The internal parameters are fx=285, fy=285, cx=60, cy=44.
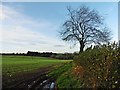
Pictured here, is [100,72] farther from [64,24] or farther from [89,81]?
[64,24]

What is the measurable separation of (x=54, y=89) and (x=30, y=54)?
82537 millimetres

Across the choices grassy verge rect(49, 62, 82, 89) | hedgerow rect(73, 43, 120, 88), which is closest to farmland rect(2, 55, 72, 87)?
grassy verge rect(49, 62, 82, 89)

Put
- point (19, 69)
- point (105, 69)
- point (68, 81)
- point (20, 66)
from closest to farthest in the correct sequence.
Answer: point (105, 69)
point (68, 81)
point (19, 69)
point (20, 66)

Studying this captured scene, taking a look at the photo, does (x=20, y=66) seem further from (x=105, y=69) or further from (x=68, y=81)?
(x=105, y=69)

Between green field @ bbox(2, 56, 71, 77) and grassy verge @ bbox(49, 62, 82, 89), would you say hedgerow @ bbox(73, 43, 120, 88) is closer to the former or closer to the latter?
grassy verge @ bbox(49, 62, 82, 89)

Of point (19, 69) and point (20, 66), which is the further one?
point (20, 66)

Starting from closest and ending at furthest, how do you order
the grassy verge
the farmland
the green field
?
the grassy verge < the farmland < the green field

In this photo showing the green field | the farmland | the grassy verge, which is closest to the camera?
the grassy verge

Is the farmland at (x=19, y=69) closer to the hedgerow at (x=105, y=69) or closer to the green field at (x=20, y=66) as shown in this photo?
the green field at (x=20, y=66)

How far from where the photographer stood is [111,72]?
10633mm

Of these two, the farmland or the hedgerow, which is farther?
the farmland

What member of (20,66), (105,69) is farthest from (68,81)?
(20,66)

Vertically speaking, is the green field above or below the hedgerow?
below

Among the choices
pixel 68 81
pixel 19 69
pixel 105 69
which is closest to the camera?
pixel 105 69
